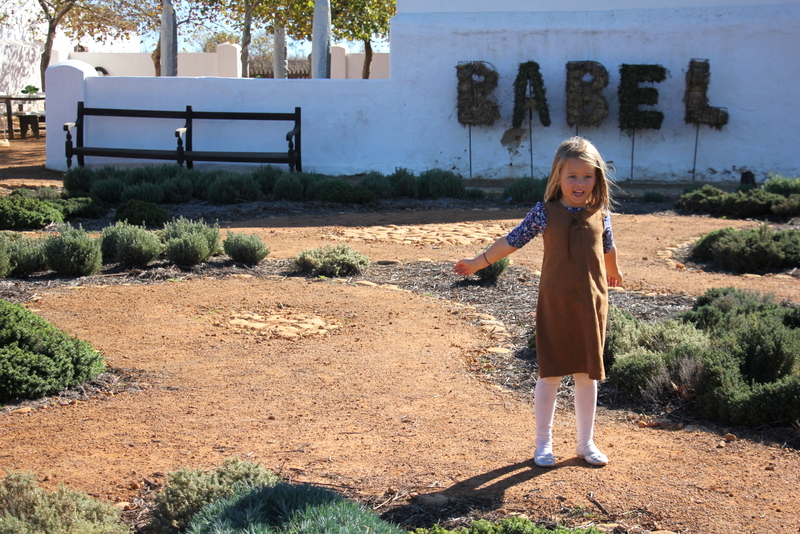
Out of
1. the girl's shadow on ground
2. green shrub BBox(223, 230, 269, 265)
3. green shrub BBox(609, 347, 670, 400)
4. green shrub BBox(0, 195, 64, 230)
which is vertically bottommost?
the girl's shadow on ground

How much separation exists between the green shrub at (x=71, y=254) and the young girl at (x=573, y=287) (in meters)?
4.91

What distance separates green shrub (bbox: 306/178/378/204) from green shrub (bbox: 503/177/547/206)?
7.08 feet

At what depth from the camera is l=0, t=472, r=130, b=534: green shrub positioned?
2.62 meters

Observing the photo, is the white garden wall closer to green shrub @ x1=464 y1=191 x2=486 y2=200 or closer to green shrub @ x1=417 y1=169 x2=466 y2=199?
green shrub @ x1=417 y1=169 x2=466 y2=199

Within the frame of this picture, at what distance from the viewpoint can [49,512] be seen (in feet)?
8.75

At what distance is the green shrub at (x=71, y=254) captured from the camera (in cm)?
718

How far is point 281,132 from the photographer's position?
1508 centimetres

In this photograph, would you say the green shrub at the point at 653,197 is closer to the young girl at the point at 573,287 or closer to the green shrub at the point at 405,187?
the green shrub at the point at 405,187

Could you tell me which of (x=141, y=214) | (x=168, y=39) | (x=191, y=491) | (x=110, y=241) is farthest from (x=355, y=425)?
(x=168, y=39)

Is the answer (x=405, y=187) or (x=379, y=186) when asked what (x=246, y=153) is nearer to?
(x=379, y=186)

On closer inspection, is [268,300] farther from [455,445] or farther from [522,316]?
[455,445]

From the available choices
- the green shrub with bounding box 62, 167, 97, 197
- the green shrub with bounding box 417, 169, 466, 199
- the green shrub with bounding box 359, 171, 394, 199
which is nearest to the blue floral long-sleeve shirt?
the green shrub with bounding box 359, 171, 394, 199

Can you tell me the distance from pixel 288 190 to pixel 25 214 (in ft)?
13.2

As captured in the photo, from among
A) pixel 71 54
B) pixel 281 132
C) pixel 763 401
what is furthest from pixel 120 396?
pixel 71 54
